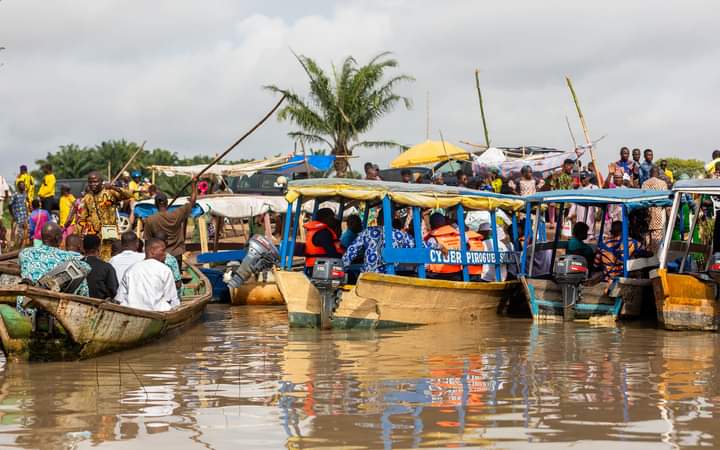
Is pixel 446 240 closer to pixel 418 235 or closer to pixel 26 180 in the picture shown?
pixel 418 235

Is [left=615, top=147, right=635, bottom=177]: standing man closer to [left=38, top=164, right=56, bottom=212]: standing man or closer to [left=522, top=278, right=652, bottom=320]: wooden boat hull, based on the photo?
[left=522, top=278, right=652, bottom=320]: wooden boat hull

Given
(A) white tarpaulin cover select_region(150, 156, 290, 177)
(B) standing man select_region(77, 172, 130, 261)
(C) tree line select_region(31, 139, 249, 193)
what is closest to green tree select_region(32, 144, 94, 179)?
(C) tree line select_region(31, 139, 249, 193)

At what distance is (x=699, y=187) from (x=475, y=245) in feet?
10.8

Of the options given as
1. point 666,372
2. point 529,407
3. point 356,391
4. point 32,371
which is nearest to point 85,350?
point 32,371

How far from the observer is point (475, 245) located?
15523mm

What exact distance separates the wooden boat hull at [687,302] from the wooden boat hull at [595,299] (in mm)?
1034

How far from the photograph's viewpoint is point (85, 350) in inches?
426

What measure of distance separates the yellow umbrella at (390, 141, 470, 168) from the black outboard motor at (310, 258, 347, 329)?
38.0 ft

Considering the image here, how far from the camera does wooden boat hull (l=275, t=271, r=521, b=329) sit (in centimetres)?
1362

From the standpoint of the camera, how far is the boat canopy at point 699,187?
13.5 m

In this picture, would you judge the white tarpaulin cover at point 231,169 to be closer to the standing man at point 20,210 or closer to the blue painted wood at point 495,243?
the standing man at point 20,210

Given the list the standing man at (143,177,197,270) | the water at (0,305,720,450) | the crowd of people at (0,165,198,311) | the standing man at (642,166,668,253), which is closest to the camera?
the water at (0,305,720,450)

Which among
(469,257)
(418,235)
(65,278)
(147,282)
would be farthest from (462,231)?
(65,278)

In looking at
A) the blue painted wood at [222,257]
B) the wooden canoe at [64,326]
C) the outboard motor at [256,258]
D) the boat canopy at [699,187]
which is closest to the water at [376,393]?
the wooden canoe at [64,326]
